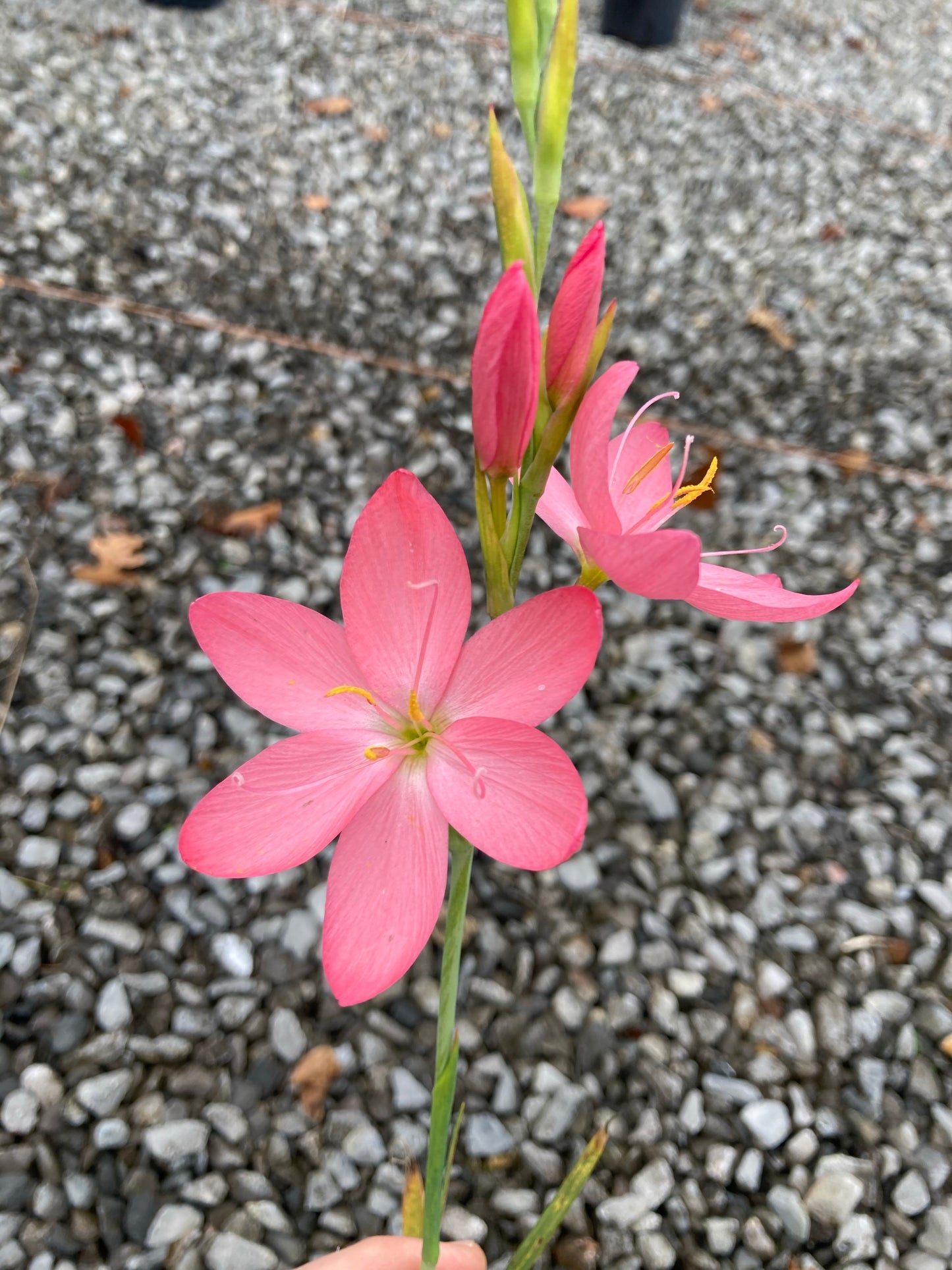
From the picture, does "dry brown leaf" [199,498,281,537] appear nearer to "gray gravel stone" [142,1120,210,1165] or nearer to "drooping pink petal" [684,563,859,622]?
"gray gravel stone" [142,1120,210,1165]

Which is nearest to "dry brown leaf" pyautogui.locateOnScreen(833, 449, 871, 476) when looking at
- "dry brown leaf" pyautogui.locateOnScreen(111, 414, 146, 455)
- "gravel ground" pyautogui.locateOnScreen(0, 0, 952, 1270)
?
"gravel ground" pyautogui.locateOnScreen(0, 0, 952, 1270)

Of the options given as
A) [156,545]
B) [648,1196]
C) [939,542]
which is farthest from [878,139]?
[648,1196]

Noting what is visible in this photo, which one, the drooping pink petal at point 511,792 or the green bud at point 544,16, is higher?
the green bud at point 544,16

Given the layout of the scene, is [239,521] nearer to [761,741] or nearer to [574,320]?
[761,741]

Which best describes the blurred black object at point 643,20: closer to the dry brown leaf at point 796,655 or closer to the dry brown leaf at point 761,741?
the dry brown leaf at point 796,655

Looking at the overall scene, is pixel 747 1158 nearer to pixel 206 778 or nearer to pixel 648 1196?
pixel 648 1196

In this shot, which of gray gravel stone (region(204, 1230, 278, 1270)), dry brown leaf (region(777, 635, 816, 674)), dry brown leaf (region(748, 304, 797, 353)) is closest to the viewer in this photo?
gray gravel stone (region(204, 1230, 278, 1270))

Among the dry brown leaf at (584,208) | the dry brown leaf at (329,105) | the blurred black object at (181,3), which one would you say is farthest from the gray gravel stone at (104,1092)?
the blurred black object at (181,3)
